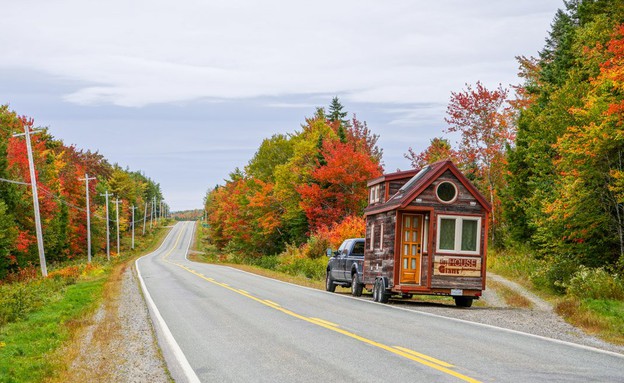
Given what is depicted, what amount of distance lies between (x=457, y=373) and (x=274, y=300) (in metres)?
13.3

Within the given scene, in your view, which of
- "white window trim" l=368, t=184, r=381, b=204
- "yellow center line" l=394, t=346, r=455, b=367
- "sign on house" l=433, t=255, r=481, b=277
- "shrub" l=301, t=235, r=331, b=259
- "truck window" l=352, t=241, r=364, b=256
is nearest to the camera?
"yellow center line" l=394, t=346, r=455, b=367

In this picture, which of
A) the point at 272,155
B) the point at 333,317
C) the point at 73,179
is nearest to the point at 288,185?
the point at 272,155

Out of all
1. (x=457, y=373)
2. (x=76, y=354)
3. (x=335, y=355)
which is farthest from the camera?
(x=76, y=354)

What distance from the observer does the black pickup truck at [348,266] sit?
2556 centimetres

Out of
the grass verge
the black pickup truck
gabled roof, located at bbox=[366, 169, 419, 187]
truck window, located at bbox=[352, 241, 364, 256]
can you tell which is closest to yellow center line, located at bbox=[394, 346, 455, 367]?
the grass verge

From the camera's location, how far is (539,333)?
13922 millimetres

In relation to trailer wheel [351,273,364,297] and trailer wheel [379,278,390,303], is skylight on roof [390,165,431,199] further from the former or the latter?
trailer wheel [351,273,364,297]

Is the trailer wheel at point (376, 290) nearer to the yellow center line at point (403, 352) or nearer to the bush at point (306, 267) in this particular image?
the yellow center line at point (403, 352)

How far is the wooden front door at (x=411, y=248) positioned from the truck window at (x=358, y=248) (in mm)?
4859

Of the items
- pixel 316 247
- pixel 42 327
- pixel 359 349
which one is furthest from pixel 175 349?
pixel 316 247

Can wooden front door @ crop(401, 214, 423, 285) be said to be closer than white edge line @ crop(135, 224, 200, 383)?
No

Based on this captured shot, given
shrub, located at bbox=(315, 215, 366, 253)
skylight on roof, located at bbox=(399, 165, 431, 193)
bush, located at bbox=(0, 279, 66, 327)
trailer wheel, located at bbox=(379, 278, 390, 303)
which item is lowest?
bush, located at bbox=(0, 279, 66, 327)

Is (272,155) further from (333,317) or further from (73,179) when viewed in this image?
(333,317)

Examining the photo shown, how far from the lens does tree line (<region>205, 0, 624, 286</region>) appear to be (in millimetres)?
24266
